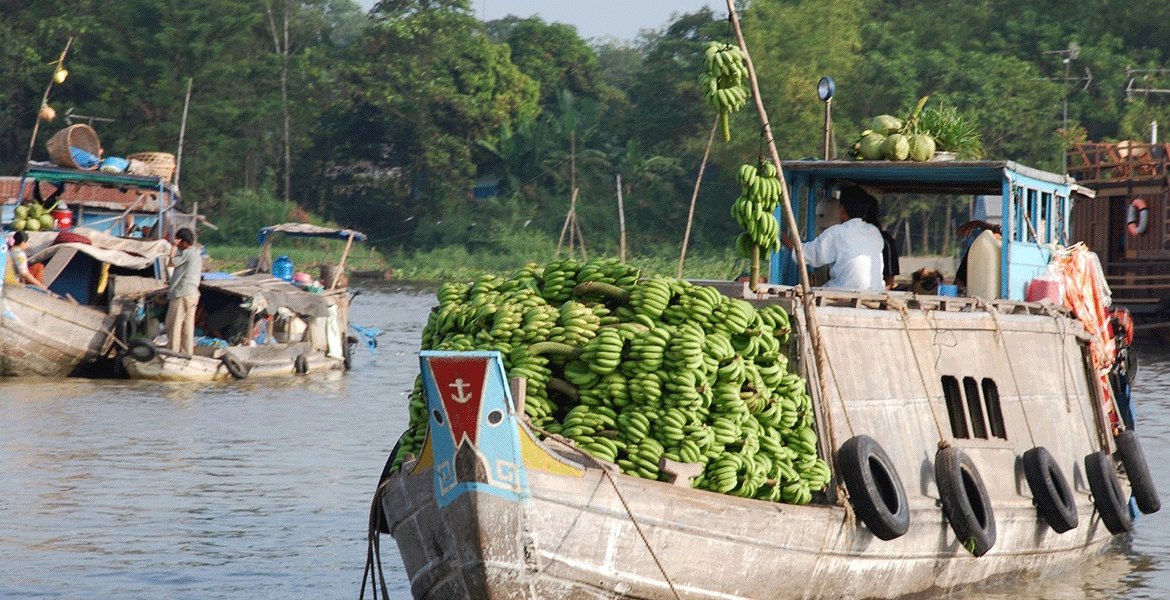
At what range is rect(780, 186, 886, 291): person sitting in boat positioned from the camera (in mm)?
8281

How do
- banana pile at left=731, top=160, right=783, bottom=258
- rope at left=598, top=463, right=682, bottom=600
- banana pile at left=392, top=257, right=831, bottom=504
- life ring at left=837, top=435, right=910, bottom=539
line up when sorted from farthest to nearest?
banana pile at left=731, top=160, right=783, bottom=258
life ring at left=837, top=435, right=910, bottom=539
banana pile at left=392, top=257, right=831, bottom=504
rope at left=598, top=463, right=682, bottom=600

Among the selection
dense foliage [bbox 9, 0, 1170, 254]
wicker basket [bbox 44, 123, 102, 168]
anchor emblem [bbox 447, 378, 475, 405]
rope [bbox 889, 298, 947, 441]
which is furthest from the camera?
dense foliage [bbox 9, 0, 1170, 254]

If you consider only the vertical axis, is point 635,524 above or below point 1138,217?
below

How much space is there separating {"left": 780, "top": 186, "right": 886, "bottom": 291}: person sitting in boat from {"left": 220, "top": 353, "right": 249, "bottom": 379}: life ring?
35.1 ft

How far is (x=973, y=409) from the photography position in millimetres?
8055

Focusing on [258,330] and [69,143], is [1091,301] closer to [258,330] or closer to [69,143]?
[258,330]

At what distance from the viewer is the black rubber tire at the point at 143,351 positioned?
1702cm

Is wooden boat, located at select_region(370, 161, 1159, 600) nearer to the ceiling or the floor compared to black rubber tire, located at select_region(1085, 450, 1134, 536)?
nearer to the ceiling

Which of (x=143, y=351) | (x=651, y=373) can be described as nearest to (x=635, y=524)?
(x=651, y=373)

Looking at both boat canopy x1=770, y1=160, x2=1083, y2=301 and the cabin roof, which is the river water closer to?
boat canopy x1=770, y1=160, x2=1083, y2=301

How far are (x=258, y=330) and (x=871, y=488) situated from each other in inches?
534

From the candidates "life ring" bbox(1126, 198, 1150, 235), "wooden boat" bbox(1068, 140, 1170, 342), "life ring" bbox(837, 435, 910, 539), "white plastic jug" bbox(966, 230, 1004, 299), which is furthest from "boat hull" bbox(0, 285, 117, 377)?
"life ring" bbox(1126, 198, 1150, 235)

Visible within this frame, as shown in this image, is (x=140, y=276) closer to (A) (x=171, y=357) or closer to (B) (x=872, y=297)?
(A) (x=171, y=357)

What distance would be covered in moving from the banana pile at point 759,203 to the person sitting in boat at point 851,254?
1.65 m
